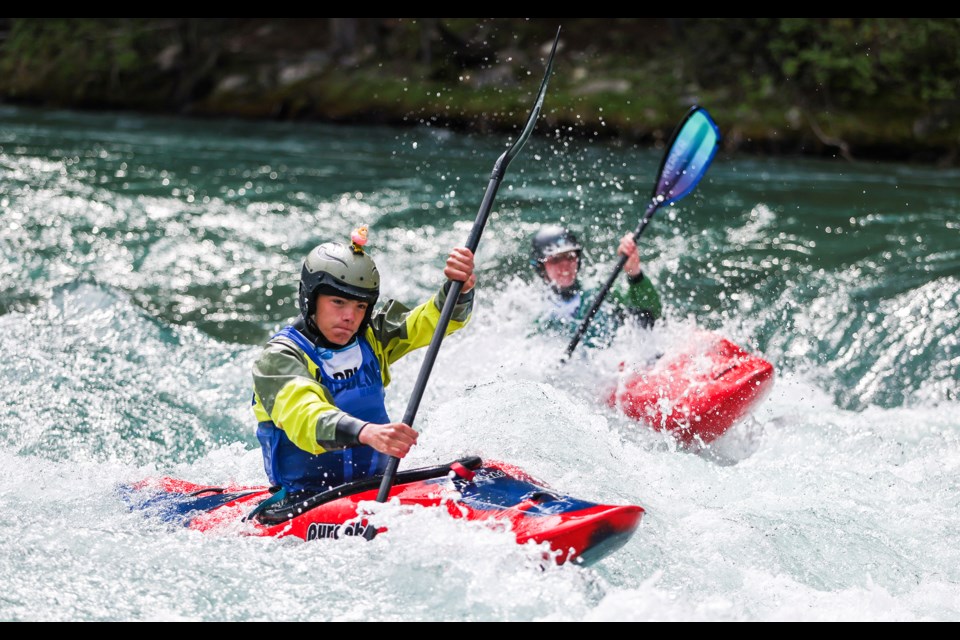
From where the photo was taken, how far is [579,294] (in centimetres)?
621

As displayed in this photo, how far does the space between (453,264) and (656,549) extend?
1222mm

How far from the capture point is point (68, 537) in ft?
12.5

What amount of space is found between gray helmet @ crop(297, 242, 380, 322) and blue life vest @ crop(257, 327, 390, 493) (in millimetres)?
185

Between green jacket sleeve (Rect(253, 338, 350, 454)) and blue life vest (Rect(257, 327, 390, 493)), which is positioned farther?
blue life vest (Rect(257, 327, 390, 493))

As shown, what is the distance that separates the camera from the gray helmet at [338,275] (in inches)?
143

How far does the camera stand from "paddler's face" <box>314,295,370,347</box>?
12.1ft

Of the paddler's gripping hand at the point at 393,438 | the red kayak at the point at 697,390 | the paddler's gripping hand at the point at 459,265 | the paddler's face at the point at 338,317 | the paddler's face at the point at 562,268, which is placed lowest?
the paddler's gripping hand at the point at 393,438

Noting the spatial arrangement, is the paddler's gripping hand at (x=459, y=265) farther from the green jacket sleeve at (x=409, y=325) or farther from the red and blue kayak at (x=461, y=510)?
the red and blue kayak at (x=461, y=510)

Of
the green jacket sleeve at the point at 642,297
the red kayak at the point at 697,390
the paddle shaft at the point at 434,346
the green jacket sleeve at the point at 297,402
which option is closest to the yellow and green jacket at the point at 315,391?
the green jacket sleeve at the point at 297,402

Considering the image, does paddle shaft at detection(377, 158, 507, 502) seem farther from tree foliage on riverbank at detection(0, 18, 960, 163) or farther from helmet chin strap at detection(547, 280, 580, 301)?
tree foliage on riverbank at detection(0, 18, 960, 163)

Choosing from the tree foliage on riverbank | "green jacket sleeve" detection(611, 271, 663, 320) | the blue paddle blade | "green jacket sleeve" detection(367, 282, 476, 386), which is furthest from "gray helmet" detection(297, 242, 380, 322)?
the tree foliage on riverbank

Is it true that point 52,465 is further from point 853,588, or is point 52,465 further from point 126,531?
point 853,588

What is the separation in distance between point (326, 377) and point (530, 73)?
39.9ft
